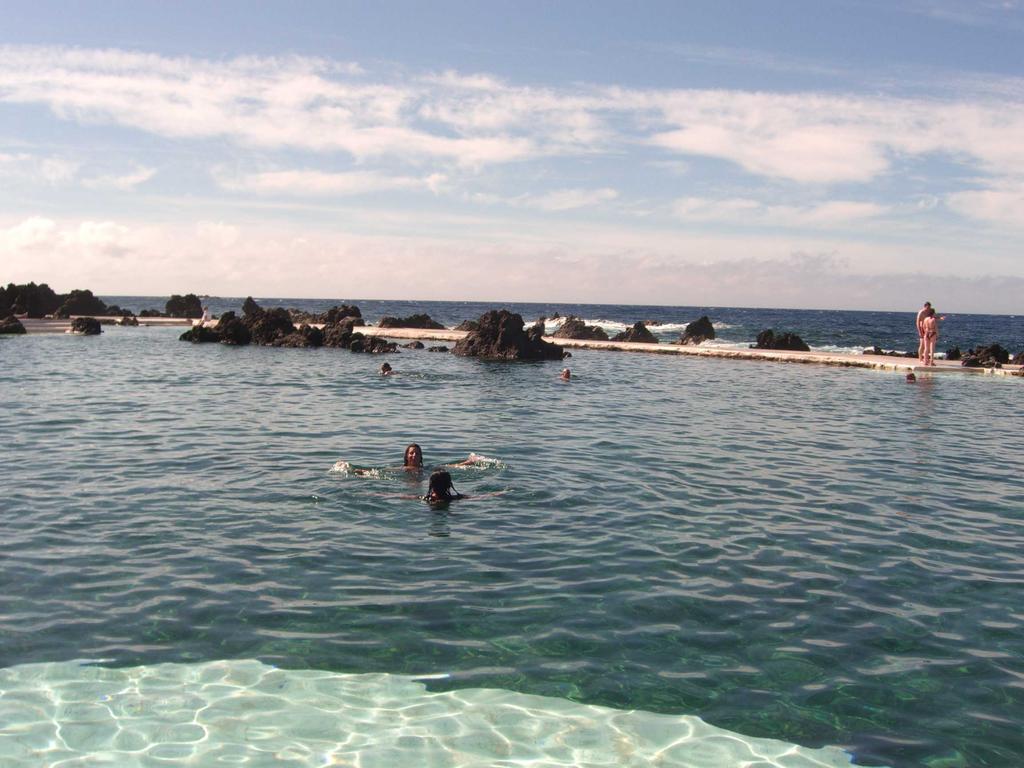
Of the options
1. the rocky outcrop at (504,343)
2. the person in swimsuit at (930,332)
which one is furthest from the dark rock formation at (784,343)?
the rocky outcrop at (504,343)

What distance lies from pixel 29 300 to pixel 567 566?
292ft

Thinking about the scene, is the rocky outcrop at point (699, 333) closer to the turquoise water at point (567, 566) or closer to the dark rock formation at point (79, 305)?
the turquoise water at point (567, 566)

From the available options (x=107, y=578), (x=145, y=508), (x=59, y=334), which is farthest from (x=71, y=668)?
(x=59, y=334)

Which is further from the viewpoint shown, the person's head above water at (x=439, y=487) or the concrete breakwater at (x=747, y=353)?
the concrete breakwater at (x=747, y=353)

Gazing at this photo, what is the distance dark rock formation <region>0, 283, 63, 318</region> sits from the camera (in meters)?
80.4

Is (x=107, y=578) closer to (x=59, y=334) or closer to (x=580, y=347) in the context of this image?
(x=580, y=347)

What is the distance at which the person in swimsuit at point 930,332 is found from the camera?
39344 millimetres

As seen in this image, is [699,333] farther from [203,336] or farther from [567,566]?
[567,566]

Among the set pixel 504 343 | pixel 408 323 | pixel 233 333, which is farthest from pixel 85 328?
pixel 504 343

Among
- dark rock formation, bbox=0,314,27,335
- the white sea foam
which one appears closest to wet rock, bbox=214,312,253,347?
dark rock formation, bbox=0,314,27,335

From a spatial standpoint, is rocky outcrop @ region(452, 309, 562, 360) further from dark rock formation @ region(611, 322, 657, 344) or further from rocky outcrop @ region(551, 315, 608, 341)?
rocky outcrop @ region(551, 315, 608, 341)

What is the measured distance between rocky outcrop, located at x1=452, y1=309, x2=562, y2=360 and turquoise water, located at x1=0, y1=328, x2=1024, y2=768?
25750mm

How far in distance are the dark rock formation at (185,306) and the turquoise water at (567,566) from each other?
8697 centimetres

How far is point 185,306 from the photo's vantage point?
340 feet
